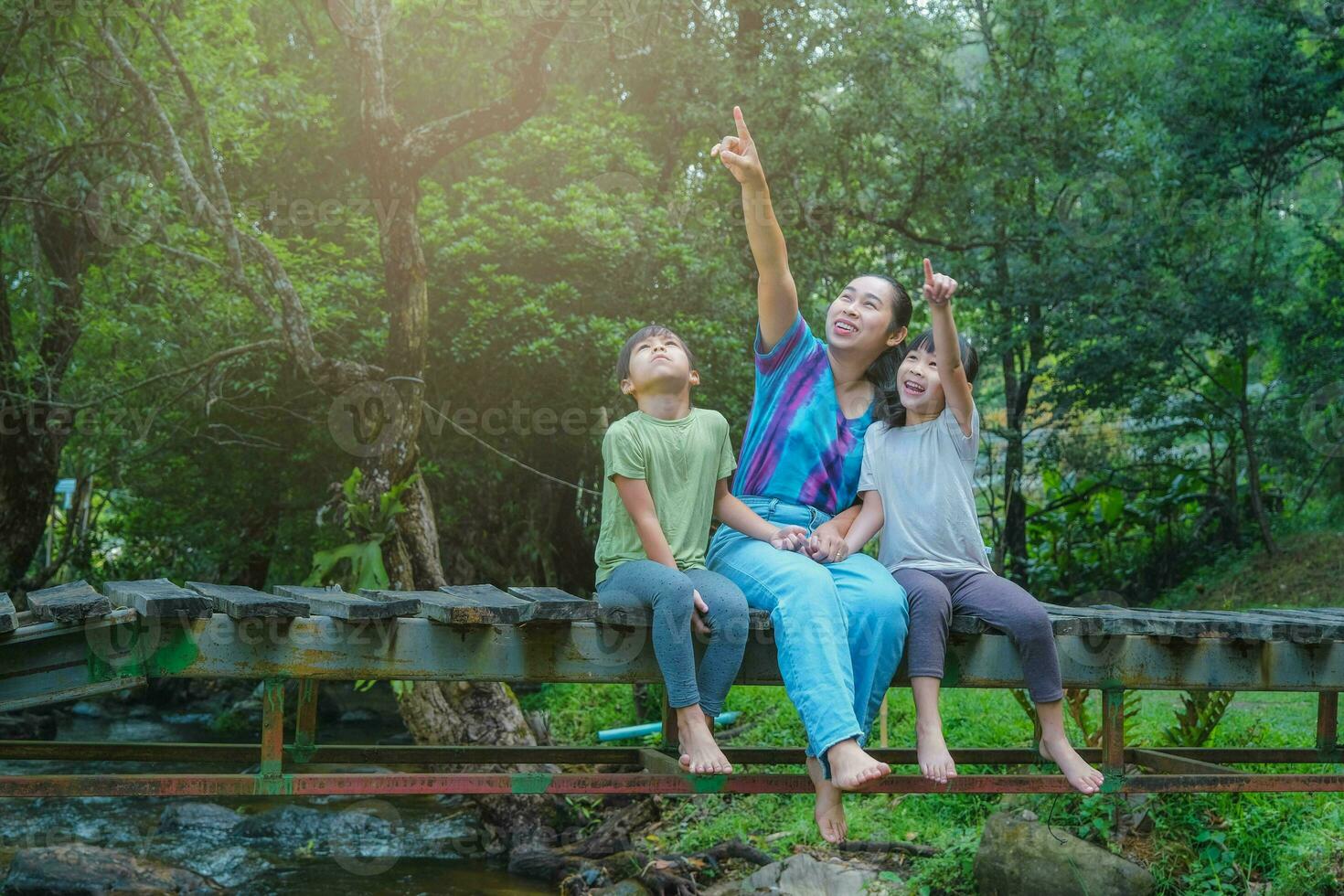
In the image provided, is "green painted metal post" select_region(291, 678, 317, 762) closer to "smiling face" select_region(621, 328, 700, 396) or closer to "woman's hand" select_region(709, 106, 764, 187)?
"smiling face" select_region(621, 328, 700, 396)

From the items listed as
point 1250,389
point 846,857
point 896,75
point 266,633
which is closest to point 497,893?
point 846,857

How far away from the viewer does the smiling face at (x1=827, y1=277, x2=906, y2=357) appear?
376 centimetres

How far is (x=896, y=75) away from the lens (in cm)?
1185

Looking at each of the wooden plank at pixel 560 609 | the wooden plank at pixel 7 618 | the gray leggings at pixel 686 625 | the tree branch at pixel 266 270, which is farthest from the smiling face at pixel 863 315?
the tree branch at pixel 266 270

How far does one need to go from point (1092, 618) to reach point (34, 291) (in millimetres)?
9204

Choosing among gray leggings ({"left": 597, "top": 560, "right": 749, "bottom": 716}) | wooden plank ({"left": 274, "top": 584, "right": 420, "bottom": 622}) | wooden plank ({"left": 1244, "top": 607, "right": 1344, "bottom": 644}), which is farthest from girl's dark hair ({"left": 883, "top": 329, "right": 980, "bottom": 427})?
wooden plank ({"left": 274, "top": 584, "right": 420, "bottom": 622})

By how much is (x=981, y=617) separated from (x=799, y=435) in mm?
756

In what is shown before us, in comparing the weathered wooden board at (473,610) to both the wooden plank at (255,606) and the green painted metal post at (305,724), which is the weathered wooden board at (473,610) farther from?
the green painted metal post at (305,724)

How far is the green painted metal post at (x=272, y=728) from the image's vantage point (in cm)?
340

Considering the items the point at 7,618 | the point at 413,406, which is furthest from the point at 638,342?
the point at 413,406

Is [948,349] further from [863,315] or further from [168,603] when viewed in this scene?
[168,603]

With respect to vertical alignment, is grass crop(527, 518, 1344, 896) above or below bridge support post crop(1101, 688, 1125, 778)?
below

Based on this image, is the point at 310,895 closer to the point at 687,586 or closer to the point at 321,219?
the point at 687,586

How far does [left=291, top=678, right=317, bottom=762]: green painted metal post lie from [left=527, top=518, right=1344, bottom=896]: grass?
3.37m
